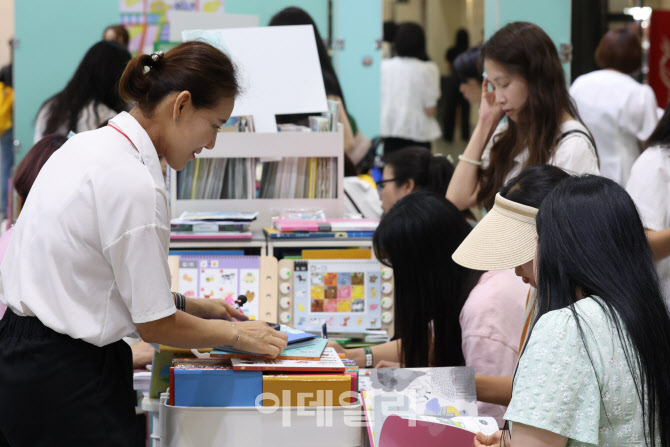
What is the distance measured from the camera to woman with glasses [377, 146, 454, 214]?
3.99 metres

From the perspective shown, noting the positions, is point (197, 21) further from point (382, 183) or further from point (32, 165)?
point (32, 165)

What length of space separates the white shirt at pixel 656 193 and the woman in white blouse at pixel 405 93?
4.24 meters

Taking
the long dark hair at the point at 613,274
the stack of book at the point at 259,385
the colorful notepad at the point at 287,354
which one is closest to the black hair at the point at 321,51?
the colorful notepad at the point at 287,354

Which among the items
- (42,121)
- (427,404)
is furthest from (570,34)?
(427,404)

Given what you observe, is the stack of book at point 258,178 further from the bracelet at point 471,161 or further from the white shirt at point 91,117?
the white shirt at point 91,117

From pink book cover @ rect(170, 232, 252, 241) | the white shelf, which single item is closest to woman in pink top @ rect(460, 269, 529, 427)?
pink book cover @ rect(170, 232, 252, 241)

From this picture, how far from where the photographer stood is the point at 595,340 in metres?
1.54

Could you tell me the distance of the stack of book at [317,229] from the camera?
3373 mm

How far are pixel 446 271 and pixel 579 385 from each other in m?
1.20

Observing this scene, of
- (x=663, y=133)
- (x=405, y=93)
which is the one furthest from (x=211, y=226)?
(x=405, y=93)

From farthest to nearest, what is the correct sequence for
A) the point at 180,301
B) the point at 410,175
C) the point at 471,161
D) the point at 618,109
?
1. the point at 618,109
2. the point at 410,175
3. the point at 471,161
4. the point at 180,301

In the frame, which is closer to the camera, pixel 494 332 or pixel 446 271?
pixel 494 332

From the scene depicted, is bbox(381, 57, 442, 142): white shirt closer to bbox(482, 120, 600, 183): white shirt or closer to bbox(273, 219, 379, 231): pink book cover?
bbox(273, 219, 379, 231): pink book cover

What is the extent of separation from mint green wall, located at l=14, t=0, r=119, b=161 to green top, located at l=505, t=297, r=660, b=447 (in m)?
6.08
